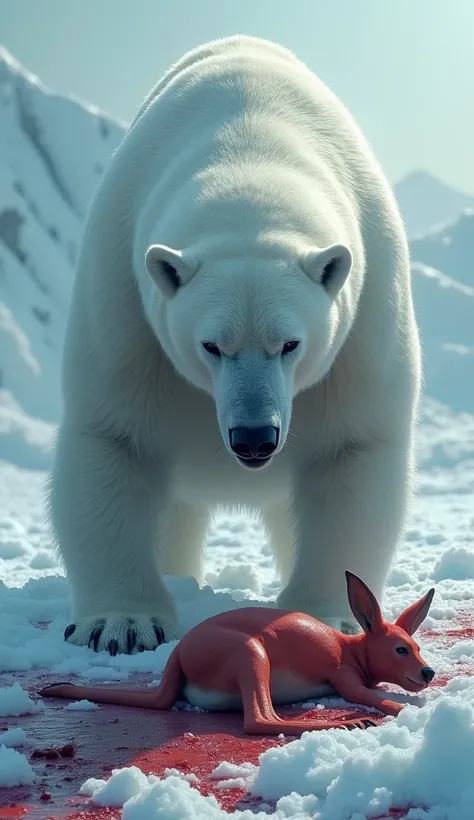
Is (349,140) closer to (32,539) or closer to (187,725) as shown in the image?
(187,725)

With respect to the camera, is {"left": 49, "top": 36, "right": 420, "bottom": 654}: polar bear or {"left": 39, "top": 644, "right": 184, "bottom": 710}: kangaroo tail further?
{"left": 49, "top": 36, "right": 420, "bottom": 654}: polar bear

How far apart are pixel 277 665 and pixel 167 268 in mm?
1169

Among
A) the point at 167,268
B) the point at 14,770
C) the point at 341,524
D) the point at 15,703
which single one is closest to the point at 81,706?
the point at 15,703

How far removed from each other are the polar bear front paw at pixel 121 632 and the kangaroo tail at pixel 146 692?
2.07 ft

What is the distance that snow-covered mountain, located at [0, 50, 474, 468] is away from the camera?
17.5 m

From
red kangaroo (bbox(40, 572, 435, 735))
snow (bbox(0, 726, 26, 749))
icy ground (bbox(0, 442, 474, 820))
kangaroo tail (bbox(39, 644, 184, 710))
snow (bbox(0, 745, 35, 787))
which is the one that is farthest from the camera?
kangaroo tail (bbox(39, 644, 184, 710))

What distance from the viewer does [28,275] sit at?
19875mm

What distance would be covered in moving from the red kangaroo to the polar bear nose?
42cm

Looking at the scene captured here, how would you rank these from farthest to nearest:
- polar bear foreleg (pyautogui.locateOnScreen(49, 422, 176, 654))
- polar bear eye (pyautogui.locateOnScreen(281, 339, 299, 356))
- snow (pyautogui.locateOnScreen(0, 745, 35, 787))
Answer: polar bear foreleg (pyautogui.locateOnScreen(49, 422, 176, 654))
polar bear eye (pyautogui.locateOnScreen(281, 339, 299, 356))
snow (pyautogui.locateOnScreen(0, 745, 35, 787))

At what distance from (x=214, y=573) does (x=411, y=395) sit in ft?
7.15

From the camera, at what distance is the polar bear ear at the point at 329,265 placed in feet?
11.1

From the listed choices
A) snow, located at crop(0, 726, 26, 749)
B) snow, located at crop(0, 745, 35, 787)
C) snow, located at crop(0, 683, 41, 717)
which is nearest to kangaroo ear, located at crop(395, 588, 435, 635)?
snow, located at crop(0, 683, 41, 717)

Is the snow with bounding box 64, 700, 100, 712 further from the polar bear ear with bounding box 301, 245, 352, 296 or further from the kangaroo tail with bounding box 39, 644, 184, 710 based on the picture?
the polar bear ear with bounding box 301, 245, 352, 296

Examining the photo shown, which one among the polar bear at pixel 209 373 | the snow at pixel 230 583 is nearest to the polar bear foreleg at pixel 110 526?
the polar bear at pixel 209 373
